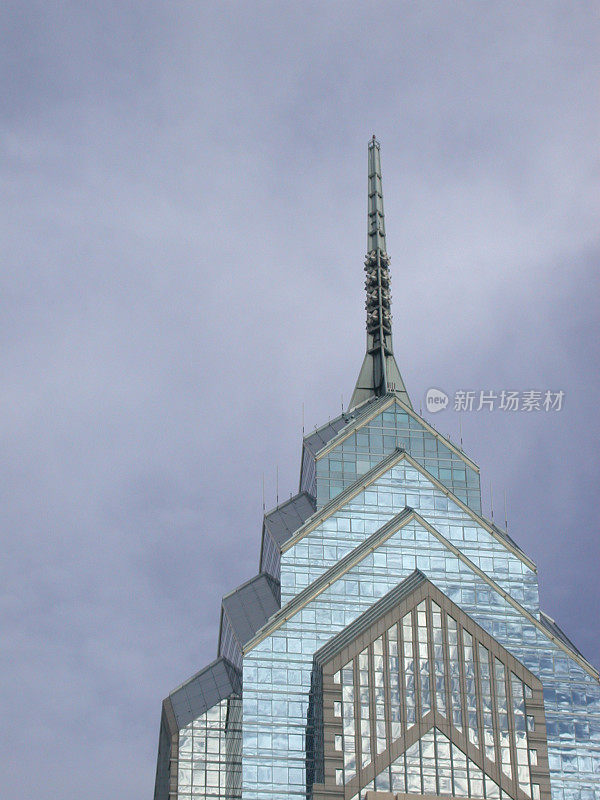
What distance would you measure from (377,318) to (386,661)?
174ft

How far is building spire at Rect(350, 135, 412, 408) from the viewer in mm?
157250

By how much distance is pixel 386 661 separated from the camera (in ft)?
388

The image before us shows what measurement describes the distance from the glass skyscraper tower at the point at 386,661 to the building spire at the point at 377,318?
12.6 m

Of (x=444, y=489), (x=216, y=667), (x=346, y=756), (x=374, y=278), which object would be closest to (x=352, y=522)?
(x=444, y=489)

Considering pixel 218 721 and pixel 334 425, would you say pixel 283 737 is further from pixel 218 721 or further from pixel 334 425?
pixel 334 425

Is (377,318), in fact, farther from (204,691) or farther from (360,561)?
(204,691)

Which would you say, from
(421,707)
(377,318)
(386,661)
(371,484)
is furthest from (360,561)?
(377,318)

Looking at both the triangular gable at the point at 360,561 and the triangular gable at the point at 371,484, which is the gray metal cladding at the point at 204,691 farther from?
the triangular gable at the point at 371,484

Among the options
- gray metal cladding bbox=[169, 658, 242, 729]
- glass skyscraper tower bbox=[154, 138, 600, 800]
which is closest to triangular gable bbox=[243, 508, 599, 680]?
glass skyscraper tower bbox=[154, 138, 600, 800]

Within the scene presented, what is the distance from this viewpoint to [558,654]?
419 ft

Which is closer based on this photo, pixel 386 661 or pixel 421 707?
pixel 421 707

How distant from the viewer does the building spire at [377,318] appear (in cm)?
15725

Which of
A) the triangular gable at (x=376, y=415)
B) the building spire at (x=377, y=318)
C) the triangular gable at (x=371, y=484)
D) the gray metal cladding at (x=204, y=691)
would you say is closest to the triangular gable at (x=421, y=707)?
the gray metal cladding at (x=204, y=691)

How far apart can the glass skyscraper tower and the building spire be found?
1256 cm
